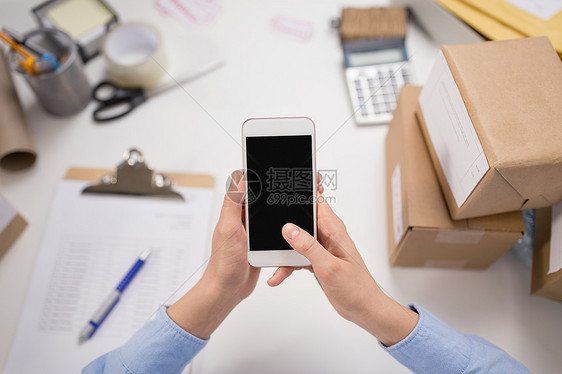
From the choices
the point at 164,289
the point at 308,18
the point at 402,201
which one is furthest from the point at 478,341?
the point at 308,18

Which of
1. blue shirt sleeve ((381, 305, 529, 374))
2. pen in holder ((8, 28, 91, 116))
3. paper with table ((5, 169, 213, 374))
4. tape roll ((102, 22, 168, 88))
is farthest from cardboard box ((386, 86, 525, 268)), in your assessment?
pen in holder ((8, 28, 91, 116))

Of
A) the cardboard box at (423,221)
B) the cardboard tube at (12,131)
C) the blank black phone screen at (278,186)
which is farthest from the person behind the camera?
the cardboard tube at (12,131)

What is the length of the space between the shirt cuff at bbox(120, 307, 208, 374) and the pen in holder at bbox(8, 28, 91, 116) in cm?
43

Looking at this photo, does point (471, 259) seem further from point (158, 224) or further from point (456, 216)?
point (158, 224)

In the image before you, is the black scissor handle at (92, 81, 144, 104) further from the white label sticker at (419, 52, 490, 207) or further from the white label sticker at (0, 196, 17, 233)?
the white label sticker at (419, 52, 490, 207)

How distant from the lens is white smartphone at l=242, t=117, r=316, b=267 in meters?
0.44

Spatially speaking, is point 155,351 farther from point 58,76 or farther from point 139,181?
point 58,76

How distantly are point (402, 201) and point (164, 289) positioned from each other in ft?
1.21

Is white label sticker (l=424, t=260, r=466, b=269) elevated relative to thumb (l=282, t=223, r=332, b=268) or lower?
lower

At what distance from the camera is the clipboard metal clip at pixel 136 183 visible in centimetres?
69

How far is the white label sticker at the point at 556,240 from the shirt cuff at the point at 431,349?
16cm

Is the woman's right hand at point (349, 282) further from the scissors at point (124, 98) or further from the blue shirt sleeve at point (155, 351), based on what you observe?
the scissors at point (124, 98)

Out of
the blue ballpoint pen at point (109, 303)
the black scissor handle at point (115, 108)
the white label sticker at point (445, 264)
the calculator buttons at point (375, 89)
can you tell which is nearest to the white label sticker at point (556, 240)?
the white label sticker at point (445, 264)

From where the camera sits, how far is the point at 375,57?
2.56 ft
